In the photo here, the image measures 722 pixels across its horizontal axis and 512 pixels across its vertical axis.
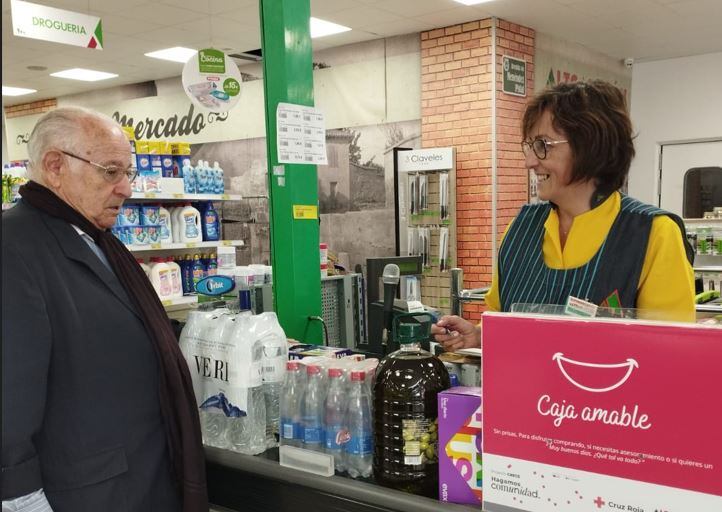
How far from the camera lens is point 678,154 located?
1011cm

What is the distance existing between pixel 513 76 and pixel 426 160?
148 centimetres

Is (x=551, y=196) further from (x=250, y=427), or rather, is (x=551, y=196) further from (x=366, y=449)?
(x=250, y=427)

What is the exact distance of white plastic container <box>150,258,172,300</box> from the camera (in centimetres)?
564

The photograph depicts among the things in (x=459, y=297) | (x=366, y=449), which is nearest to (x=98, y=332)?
(x=366, y=449)

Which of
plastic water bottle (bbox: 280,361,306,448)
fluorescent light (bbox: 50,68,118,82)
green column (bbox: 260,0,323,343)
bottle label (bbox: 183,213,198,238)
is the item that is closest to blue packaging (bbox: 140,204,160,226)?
bottle label (bbox: 183,213,198,238)

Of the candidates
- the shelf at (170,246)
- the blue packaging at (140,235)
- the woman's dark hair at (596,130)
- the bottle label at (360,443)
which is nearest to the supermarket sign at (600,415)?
the bottle label at (360,443)

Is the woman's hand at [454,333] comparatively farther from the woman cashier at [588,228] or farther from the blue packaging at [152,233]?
the blue packaging at [152,233]

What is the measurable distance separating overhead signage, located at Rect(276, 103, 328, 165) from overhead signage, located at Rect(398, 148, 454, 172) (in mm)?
4515

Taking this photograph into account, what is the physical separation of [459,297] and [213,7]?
14.1ft

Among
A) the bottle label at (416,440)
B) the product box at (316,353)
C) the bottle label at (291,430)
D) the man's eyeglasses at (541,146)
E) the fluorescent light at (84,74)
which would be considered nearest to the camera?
the bottle label at (416,440)

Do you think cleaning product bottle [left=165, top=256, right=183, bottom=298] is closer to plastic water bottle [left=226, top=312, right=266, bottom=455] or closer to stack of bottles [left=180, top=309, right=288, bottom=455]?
stack of bottles [left=180, top=309, right=288, bottom=455]

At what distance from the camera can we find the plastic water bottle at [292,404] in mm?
1820

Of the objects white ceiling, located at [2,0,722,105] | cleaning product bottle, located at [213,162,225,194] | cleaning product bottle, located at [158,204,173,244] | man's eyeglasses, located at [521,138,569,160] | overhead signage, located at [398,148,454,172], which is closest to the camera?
man's eyeglasses, located at [521,138,569,160]

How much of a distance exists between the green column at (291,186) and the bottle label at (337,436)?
143 centimetres
